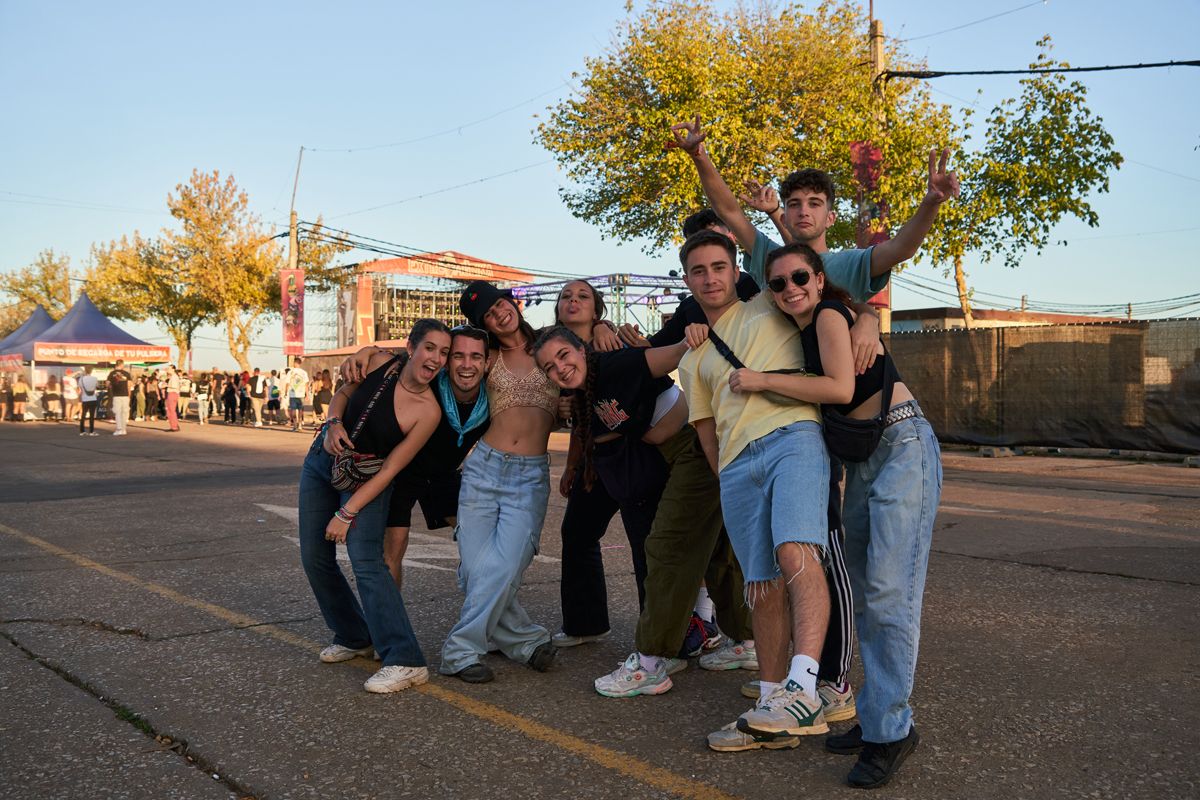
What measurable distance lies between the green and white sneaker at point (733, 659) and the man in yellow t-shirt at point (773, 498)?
3.16ft

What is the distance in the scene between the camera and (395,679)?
432 cm

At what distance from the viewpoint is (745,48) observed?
93.2ft

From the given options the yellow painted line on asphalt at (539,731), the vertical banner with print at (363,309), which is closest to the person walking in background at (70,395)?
the vertical banner with print at (363,309)

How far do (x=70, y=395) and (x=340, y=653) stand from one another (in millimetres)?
37028

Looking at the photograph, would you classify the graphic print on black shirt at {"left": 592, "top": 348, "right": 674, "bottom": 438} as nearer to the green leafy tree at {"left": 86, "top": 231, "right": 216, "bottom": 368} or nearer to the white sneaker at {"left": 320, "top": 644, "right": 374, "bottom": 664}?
the white sneaker at {"left": 320, "top": 644, "right": 374, "bottom": 664}

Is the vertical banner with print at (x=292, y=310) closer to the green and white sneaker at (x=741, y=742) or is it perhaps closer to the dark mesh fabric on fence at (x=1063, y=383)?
the dark mesh fabric on fence at (x=1063, y=383)

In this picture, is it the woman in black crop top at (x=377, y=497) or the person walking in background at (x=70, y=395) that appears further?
the person walking in background at (x=70, y=395)

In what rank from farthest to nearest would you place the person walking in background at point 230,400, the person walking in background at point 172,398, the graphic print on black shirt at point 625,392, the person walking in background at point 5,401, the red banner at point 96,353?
the person walking in background at point 5,401
the red banner at point 96,353
the person walking in background at point 230,400
the person walking in background at point 172,398
the graphic print on black shirt at point 625,392

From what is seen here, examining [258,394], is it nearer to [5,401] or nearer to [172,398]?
Answer: [172,398]

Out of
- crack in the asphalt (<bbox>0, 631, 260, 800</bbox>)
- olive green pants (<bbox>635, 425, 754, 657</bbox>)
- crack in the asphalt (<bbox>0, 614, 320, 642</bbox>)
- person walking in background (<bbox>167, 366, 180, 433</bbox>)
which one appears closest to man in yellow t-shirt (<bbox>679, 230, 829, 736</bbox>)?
olive green pants (<bbox>635, 425, 754, 657</bbox>)

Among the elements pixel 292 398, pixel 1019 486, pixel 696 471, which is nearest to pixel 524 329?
pixel 696 471

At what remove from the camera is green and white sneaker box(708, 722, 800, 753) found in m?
3.47

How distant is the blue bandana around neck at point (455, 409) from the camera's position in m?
4.66

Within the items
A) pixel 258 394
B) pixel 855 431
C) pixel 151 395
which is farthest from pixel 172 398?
pixel 855 431
